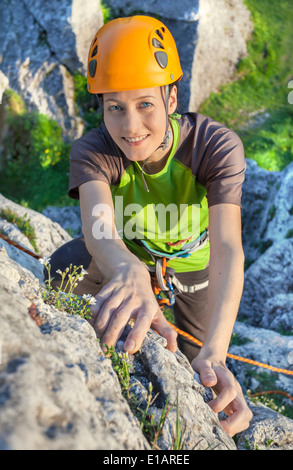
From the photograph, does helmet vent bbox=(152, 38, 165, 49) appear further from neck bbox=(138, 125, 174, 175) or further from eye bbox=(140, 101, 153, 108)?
neck bbox=(138, 125, 174, 175)

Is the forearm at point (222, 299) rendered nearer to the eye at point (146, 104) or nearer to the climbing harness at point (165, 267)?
the climbing harness at point (165, 267)

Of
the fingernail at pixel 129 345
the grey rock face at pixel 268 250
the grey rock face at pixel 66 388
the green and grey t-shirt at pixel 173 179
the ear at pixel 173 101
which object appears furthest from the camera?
the grey rock face at pixel 268 250

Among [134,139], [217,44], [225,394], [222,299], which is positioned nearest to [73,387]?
[225,394]

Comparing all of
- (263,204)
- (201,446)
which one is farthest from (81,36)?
(201,446)

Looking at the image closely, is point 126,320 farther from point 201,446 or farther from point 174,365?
point 201,446

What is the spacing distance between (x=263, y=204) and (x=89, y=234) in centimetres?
902

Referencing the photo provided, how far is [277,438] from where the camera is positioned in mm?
3898

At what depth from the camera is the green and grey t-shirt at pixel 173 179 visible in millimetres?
4406

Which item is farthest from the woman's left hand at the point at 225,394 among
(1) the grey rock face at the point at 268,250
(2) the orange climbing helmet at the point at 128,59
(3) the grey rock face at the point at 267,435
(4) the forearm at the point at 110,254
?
(1) the grey rock face at the point at 268,250

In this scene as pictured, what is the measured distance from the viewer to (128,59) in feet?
13.5

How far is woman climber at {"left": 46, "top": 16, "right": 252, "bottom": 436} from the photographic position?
330 centimetres

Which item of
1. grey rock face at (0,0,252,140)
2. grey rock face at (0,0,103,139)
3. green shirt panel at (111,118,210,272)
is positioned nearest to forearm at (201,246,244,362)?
green shirt panel at (111,118,210,272)

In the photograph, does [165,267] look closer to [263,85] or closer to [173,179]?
[173,179]

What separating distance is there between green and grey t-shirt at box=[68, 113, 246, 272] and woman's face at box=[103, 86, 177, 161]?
1.60ft
